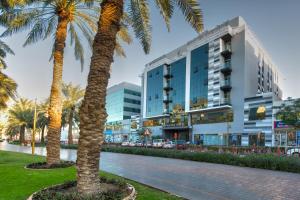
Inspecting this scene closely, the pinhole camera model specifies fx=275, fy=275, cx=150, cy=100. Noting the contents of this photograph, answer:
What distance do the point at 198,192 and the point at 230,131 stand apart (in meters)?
40.1

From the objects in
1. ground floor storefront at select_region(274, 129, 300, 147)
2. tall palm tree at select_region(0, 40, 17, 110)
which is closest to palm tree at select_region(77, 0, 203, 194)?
tall palm tree at select_region(0, 40, 17, 110)

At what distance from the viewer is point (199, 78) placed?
55875 millimetres

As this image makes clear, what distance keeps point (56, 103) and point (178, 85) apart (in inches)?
2031

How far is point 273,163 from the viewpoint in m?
16.4

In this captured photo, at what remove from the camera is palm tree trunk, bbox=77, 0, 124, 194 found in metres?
6.64

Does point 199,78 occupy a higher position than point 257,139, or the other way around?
point 199,78

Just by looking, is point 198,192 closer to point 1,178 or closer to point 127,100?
point 1,178

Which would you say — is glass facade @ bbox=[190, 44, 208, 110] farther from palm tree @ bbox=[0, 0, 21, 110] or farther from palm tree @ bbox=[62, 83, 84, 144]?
palm tree @ bbox=[0, 0, 21, 110]

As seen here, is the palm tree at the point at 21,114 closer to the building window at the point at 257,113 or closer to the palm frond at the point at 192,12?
the building window at the point at 257,113

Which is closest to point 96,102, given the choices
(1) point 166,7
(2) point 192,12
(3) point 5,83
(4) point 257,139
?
(2) point 192,12

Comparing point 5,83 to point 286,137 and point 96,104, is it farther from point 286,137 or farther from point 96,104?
point 286,137

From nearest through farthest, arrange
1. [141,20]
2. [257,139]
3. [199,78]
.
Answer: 1. [141,20]
2. [257,139]
3. [199,78]

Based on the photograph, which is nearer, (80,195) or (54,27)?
(80,195)

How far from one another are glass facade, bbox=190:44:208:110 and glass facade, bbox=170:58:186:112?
4.49 meters
